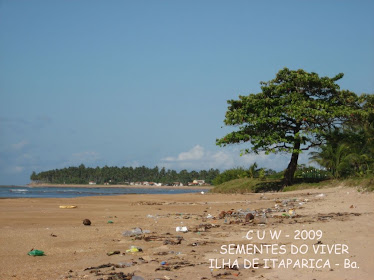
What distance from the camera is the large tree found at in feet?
75.3

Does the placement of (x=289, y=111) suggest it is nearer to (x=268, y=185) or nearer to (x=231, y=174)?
(x=268, y=185)

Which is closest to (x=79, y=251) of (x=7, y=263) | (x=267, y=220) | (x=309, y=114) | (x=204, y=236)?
(x=7, y=263)

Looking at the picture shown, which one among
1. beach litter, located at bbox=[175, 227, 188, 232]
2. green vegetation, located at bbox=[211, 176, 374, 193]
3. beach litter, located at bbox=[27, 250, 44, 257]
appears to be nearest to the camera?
beach litter, located at bbox=[27, 250, 44, 257]

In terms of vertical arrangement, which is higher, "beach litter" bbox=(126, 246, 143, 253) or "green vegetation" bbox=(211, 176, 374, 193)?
"green vegetation" bbox=(211, 176, 374, 193)

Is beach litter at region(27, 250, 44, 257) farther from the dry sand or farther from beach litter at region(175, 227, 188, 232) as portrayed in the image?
beach litter at region(175, 227, 188, 232)

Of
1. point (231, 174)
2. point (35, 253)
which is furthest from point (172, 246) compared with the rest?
point (231, 174)

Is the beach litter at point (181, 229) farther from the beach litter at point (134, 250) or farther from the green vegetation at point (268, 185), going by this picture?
the green vegetation at point (268, 185)

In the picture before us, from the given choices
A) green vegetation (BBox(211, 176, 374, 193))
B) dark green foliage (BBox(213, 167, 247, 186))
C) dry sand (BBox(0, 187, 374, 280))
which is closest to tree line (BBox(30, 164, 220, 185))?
dark green foliage (BBox(213, 167, 247, 186))

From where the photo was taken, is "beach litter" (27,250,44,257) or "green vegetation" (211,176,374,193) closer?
"beach litter" (27,250,44,257)

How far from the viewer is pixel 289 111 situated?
22.8 meters

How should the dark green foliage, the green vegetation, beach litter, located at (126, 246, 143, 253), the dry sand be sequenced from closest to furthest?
1. the dry sand
2. beach litter, located at (126, 246, 143, 253)
3. the green vegetation
4. the dark green foliage

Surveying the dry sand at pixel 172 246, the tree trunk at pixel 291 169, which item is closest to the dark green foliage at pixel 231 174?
the tree trunk at pixel 291 169

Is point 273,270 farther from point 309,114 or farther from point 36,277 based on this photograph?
point 309,114

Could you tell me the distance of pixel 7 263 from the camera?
5.52m
